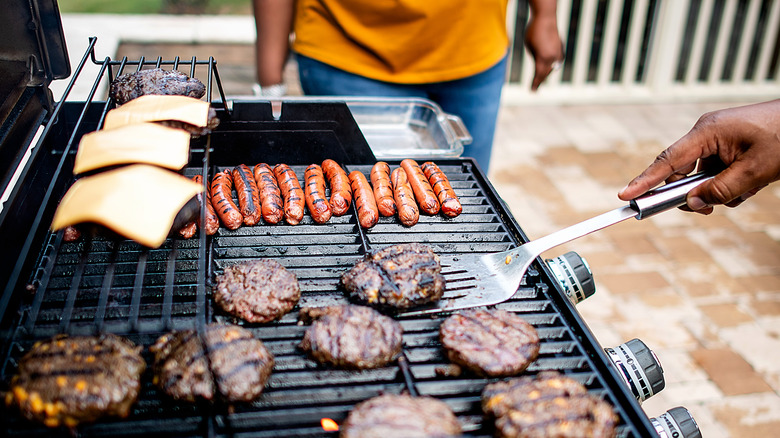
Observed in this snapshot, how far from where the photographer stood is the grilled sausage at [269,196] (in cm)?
294

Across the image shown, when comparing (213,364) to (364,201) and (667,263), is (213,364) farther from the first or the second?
(667,263)

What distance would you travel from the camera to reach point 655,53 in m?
8.67

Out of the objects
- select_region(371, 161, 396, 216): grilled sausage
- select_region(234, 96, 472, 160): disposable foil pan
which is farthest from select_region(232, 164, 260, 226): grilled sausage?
select_region(234, 96, 472, 160): disposable foil pan

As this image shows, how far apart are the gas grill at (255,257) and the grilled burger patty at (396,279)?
0.34ft

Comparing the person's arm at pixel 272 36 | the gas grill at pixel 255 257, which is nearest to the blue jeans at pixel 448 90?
the person's arm at pixel 272 36

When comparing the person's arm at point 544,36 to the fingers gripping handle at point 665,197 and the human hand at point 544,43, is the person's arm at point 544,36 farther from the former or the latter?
the fingers gripping handle at point 665,197

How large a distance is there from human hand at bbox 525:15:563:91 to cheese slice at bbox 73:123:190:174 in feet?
10.5

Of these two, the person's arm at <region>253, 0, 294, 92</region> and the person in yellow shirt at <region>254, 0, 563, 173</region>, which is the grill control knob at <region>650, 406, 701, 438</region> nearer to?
the person in yellow shirt at <region>254, 0, 563, 173</region>

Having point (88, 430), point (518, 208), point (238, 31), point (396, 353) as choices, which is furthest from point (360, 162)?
point (238, 31)

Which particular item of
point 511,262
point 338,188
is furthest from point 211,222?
point 511,262

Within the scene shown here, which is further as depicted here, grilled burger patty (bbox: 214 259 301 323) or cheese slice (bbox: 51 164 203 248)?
grilled burger patty (bbox: 214 259 301 323)

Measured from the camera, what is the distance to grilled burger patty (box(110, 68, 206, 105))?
2.94m

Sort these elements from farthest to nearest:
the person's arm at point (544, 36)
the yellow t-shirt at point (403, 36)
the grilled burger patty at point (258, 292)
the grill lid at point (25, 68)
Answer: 1. the person's arm at point (544, 36)
2. the yellow t-shirt at point (403, 36)
3. the grill lid at point (25, 68)
4. the grilled burger patty at point (258, 292)

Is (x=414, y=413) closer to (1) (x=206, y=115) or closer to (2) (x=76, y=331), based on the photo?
(2) (x=76, y=331)
